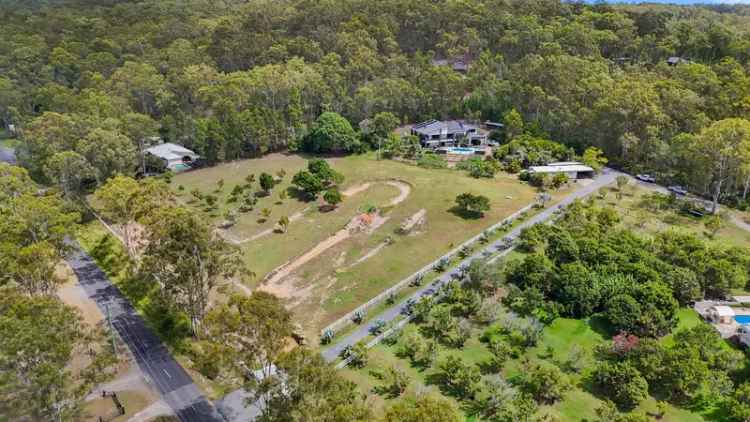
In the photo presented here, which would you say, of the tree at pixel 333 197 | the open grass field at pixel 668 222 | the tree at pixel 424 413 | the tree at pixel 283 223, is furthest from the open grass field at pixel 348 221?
the tree at pixel 424 413

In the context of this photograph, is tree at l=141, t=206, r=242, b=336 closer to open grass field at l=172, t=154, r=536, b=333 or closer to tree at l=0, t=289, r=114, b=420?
tree at l=0, t=289, r=114, b=420

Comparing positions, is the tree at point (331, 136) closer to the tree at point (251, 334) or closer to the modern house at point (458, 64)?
the modern house at point (458, 64)

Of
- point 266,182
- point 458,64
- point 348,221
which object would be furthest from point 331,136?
point 458,64

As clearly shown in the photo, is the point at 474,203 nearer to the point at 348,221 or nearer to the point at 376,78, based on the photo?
the point at 348,221

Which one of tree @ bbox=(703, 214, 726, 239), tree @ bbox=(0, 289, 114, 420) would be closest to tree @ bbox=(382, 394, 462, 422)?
tree @ bbox=(0, 289, 114, 420)

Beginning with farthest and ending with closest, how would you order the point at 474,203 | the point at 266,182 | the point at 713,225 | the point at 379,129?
the point at 379,129 < the point at 266,182 < the point at 474,203 < the point at 713,225

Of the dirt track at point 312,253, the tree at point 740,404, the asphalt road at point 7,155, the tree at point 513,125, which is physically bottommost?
the asphalt road at point 7,155
